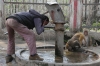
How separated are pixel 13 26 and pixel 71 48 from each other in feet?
7.64

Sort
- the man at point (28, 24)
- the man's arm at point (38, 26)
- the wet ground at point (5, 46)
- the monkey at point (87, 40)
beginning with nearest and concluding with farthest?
the man's arm at point (38, 26), the man at point (28, 24), the wet ground at point (5, 46), the monkey at point (87, 40)

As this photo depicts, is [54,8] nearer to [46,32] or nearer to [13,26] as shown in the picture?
[13,26]

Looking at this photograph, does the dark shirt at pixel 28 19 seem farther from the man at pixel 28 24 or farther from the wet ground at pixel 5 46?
the wet ground at pixel 5 46

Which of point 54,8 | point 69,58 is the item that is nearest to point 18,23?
point 54,8

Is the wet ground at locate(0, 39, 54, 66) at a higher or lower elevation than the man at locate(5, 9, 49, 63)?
lower

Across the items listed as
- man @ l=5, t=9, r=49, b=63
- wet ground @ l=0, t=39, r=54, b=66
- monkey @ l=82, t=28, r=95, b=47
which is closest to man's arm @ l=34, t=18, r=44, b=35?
man @ l=5, t=9, r=49, b=63

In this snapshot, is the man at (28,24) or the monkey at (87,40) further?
the monkey at (87,40)

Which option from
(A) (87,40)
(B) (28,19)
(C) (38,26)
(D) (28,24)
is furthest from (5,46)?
(C) (38,26)

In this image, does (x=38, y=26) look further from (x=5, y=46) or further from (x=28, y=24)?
(x=5, y=46)

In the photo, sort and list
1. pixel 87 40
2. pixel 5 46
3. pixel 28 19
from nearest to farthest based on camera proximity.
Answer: pixel 28 19
pixel 5 46
pixel 87 40

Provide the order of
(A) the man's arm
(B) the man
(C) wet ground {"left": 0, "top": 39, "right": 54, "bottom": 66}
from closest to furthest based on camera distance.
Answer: (A) the man's arm, (B) the man, (C) wet ground {"left": 0, "top": 39, "right": 54, "bottom": 66}

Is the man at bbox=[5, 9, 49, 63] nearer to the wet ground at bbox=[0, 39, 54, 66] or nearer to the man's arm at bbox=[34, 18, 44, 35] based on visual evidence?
the man's arm at bbox=[34, 18, 44, 35]

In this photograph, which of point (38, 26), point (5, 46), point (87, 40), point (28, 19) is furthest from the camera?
point (87, 40)

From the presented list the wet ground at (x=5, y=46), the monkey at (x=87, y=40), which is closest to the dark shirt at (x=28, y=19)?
the wet ground at (x=5, y=46)
